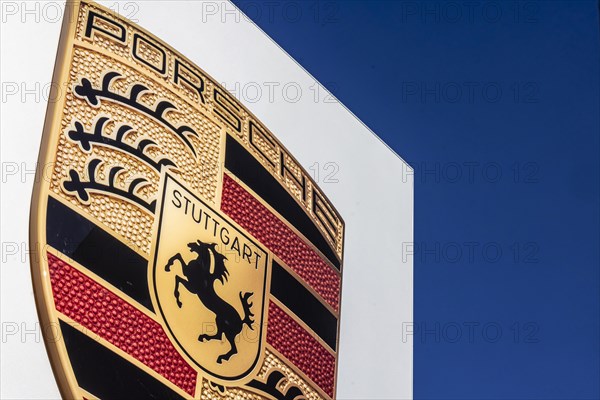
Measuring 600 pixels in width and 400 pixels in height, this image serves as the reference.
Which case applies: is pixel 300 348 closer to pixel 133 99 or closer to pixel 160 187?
pixel 160 187

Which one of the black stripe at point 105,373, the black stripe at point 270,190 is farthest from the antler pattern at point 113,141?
the black stripe at point 105,373

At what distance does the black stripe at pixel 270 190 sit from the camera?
2689mm

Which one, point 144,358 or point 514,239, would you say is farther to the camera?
point 514,239

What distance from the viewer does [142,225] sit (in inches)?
89.0

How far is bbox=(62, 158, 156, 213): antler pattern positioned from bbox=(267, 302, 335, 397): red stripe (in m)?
0.60

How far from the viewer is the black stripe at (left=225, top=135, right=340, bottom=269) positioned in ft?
8.82

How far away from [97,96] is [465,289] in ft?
6.95

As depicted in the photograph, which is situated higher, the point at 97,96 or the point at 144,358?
the point at 97,96

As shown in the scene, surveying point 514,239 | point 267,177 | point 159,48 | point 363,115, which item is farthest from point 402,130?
point 159,48

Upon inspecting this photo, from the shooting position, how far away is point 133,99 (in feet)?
7.70

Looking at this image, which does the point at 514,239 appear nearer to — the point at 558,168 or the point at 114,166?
the point at 558,168

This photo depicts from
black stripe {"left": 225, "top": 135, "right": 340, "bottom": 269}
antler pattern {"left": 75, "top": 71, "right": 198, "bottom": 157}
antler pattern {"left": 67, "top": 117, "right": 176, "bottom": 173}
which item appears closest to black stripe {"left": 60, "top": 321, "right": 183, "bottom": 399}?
antler pattern {"left": 67, "top": 117, "right": 176, "bottom": 173}

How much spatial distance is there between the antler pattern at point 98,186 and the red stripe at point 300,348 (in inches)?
23.7

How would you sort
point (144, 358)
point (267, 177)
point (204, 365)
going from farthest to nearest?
1. point (267, 177)
2. point (204, 365)
3. point (144, 358)
